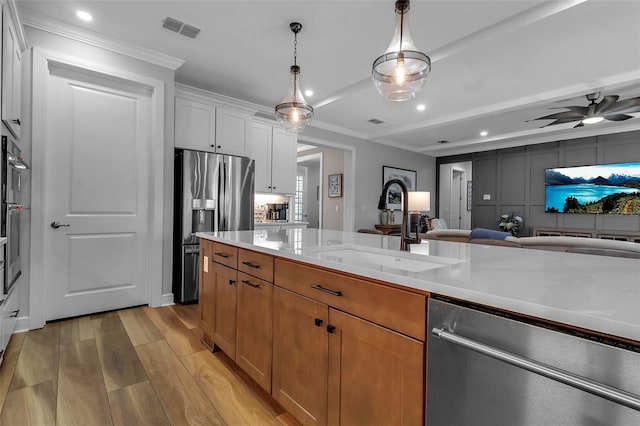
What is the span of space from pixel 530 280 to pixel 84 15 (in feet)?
11.9

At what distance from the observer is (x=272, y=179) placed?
495 centimetres

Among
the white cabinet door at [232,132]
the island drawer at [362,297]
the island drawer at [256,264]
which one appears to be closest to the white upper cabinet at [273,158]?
the white cabinet door at [232,132]

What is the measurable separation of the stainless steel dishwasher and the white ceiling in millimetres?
2568

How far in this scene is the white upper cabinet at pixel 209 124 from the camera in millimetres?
3748

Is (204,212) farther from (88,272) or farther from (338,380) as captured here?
(338,380)

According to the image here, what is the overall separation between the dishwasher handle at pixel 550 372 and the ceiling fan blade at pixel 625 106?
4.12m

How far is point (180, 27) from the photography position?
286 cm

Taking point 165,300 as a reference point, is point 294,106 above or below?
above

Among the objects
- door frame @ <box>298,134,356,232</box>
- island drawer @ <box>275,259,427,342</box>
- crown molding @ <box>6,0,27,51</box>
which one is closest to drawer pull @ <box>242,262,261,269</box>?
island drawer @ <box>275,259,427,342</box>

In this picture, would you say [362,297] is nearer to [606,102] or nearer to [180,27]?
[180,27]

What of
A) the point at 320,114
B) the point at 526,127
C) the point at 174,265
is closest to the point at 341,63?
the point at 320,114

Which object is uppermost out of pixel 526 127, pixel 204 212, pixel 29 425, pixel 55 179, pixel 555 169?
pixel 526 127

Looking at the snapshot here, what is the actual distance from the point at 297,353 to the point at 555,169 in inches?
283

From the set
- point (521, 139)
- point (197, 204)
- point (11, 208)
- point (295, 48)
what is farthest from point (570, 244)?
point (521, 139)
